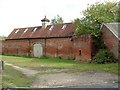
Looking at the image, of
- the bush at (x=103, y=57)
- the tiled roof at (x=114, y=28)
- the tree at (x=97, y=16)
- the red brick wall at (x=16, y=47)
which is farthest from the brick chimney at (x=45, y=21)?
the bush at (x=103, y=57)

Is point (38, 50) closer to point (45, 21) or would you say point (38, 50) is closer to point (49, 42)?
point (49, 42)

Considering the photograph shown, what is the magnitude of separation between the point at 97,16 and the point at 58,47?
8332 millimetres

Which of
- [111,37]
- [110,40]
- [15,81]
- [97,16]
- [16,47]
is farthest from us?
[16,47]

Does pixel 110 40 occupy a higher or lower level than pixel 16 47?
higher

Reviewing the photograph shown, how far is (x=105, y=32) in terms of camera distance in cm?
3528

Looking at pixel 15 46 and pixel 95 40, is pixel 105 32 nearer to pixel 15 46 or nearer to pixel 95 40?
pixel 95 40

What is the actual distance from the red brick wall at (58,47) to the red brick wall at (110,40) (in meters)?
1.79

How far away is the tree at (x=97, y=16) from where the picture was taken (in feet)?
124

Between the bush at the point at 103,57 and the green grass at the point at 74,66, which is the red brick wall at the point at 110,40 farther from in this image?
the green grass at the point at 74,66

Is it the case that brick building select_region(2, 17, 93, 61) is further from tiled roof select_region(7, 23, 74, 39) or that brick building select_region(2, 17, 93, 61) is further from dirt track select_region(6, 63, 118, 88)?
dirt track select_region(6, 63, 118, 88)

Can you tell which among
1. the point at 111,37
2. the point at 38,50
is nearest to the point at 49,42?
the point at 38,50

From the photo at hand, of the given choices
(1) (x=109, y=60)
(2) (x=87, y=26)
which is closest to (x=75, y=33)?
(2) (x=87, y=26)

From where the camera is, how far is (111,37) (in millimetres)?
33688

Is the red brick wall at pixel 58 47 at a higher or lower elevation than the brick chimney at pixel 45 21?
lower
